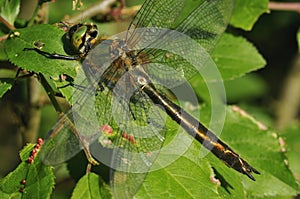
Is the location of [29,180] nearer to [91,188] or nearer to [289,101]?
[91,188]

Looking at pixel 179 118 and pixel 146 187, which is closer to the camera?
pixel 146 187

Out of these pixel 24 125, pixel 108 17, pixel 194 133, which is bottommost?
pixel 24 125

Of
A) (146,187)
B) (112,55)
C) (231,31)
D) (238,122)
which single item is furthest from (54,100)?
(231,31)

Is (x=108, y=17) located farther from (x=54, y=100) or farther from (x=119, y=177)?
(x=119, y=177)

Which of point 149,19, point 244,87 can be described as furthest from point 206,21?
point 244,87

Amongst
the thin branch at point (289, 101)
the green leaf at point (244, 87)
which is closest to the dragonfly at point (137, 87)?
the green leaf at point (244, 87)

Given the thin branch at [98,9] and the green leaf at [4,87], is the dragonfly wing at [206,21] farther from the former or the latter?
the green leaf at [4,87]
